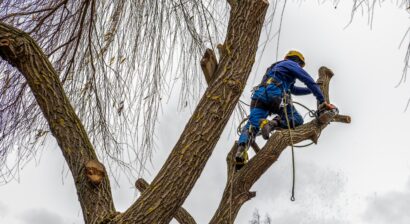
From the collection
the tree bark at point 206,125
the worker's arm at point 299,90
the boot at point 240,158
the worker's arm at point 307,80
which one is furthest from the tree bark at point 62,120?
the worker's arm at point 299,90

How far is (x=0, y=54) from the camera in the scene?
2021 mm

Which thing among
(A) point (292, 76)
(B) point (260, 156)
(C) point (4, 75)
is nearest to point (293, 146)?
(B) point (260, 156)

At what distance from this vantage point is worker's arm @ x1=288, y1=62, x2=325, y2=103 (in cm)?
360

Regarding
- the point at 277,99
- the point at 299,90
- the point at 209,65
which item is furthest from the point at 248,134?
the point at 209,65

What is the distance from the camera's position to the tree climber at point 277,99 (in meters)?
3.46

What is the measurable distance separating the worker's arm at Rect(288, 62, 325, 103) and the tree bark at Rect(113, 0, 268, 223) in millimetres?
1528

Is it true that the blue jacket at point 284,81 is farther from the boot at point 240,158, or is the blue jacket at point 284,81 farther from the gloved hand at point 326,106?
the boot at point 240,158

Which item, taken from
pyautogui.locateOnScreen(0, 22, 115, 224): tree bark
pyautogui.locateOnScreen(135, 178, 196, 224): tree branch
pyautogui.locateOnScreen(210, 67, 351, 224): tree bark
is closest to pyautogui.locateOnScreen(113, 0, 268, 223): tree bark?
pyautogui.locateOnScreen(0, 22, 115, 224): tree bark

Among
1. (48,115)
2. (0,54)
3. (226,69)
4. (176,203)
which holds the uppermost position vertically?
(0,54)

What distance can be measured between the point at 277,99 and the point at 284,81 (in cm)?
21

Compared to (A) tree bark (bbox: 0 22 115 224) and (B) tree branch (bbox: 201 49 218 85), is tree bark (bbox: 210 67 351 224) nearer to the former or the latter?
(B) tree branch (bbox: 201 49 218 85)

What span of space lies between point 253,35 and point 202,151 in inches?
23.8

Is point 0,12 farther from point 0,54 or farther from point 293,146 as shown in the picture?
point 293,146

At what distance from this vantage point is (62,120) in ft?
6.70
